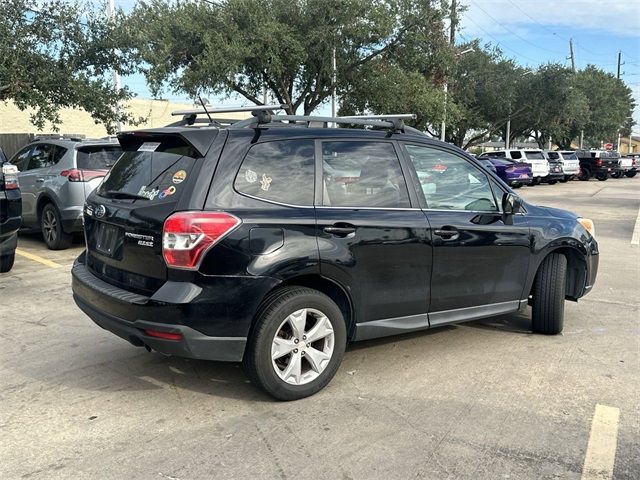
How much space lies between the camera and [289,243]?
3.65m

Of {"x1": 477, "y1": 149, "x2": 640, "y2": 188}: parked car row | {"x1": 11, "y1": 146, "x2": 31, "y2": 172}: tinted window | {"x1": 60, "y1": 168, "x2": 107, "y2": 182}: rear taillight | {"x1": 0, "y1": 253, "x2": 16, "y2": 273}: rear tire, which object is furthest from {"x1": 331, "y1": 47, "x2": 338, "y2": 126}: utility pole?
{"x1": 0, "y1": 253, "x2": 16, "y2": 273}: rear tire

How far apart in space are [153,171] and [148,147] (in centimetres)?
27

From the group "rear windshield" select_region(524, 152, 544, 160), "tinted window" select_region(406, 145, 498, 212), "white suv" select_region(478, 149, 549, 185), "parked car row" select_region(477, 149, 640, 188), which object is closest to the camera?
"tinted window" select_region(406, 145, 498, 212)

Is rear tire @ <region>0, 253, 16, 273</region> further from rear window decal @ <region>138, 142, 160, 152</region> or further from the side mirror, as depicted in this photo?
the side mirror

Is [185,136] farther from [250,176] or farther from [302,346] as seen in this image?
[302,346]

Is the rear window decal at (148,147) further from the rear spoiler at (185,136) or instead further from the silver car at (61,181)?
the silver car at (61,181)

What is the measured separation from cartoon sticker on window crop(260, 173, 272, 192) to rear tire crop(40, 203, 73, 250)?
20.2 feet

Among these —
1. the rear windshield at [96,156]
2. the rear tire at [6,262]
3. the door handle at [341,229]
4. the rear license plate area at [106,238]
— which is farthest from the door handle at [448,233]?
the rear windshield at [96,156]

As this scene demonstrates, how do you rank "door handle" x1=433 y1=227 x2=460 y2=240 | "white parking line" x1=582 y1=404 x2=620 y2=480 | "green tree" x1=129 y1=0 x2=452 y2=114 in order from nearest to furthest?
"white parking line" x1=582 y1=404 x2=620 y2=480, "door handle" x1=433 y1=227 x2=460 y2=240, "green tree" x1=129 y1=0 x2=452 y2=114

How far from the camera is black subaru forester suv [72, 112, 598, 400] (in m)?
3.50

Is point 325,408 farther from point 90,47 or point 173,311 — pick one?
point 90,47

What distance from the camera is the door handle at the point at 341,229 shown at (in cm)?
383

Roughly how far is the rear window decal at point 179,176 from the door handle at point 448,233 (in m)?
1.84

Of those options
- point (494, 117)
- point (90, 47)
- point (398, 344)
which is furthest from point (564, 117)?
point (398, 344)
